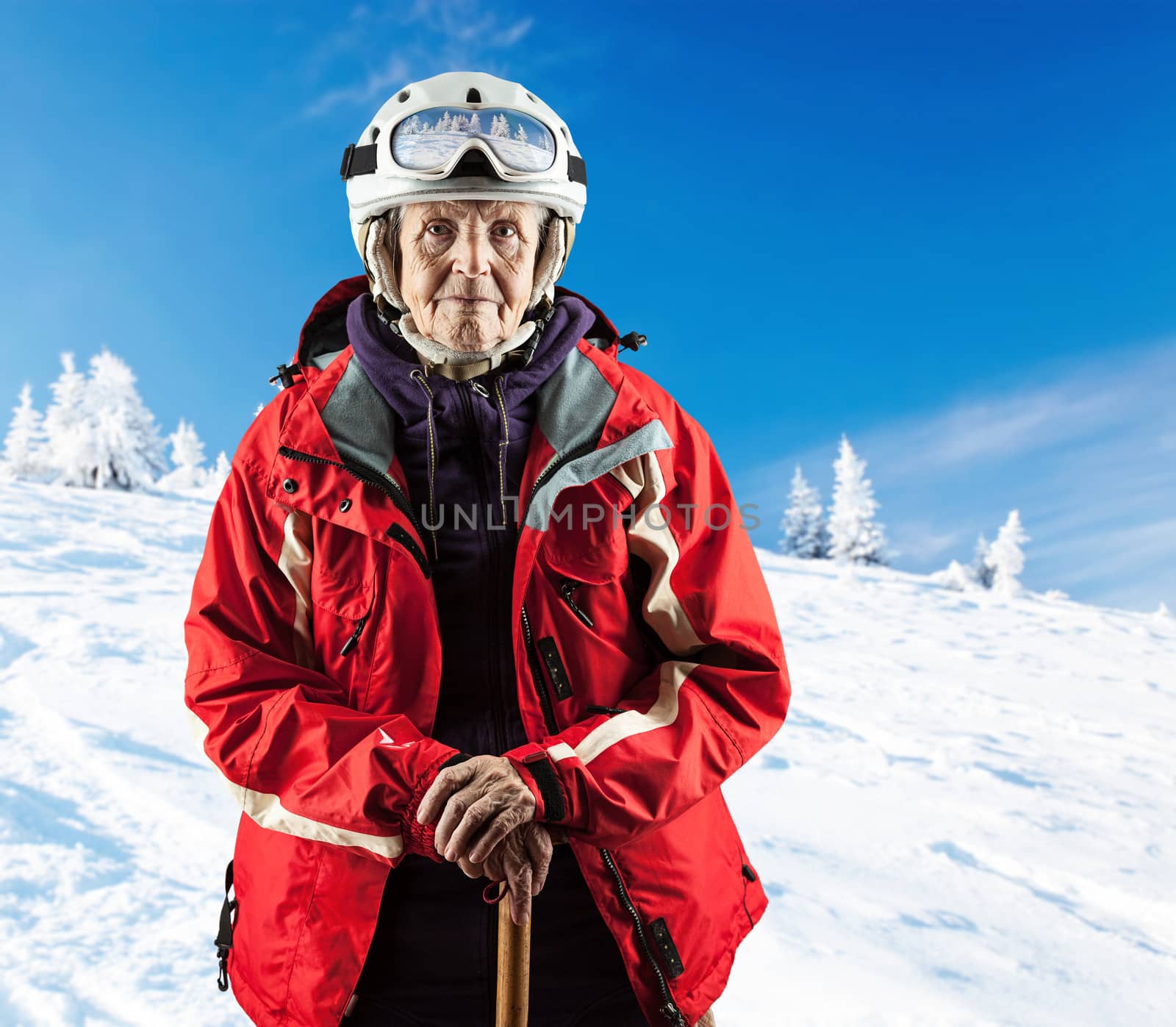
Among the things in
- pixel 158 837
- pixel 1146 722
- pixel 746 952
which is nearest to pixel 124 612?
pixel 158 837

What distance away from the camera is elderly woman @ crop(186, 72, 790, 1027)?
2.26 m

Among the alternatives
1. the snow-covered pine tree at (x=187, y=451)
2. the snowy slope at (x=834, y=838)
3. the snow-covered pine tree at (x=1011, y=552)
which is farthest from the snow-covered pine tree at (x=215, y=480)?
the snow-covered pine tree at (x=1011, y=552)

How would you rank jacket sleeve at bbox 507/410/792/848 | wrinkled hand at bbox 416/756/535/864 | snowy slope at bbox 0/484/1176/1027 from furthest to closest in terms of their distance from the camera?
snowy slope at bbox 0/484/1176/1027, jacket sleeve at bbox 507/410/792/848, wrinkled hand at bbox 416/756/535/864

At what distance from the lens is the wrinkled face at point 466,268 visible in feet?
7.86

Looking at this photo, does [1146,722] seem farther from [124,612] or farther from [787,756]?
[124,612]

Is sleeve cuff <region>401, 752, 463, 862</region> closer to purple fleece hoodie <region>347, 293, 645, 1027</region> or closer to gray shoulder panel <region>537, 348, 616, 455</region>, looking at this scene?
purple fleece hoodie <region>347, 293, 645, 1027</region>

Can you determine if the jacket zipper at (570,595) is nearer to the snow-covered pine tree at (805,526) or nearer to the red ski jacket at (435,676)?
the red ski jacket at (435,676)

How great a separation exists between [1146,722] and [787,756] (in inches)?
200

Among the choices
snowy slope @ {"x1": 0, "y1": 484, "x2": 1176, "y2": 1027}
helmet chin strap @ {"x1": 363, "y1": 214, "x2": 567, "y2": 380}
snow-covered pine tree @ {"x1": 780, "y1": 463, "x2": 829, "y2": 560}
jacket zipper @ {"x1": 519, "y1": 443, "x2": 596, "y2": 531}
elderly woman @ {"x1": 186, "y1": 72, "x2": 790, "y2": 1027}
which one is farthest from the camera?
snow-covered pine tree @ {"x1": 780, "y1": 463, "x2": 829, "y2": 560}

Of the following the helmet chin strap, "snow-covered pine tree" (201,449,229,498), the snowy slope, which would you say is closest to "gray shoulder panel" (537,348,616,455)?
the helmet chin strap

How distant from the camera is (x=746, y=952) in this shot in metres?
4.43

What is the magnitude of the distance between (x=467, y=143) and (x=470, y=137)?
0.03 meters

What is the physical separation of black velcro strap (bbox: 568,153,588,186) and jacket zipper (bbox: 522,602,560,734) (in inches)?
51.9

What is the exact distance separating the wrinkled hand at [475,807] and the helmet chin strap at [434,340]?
113cm
